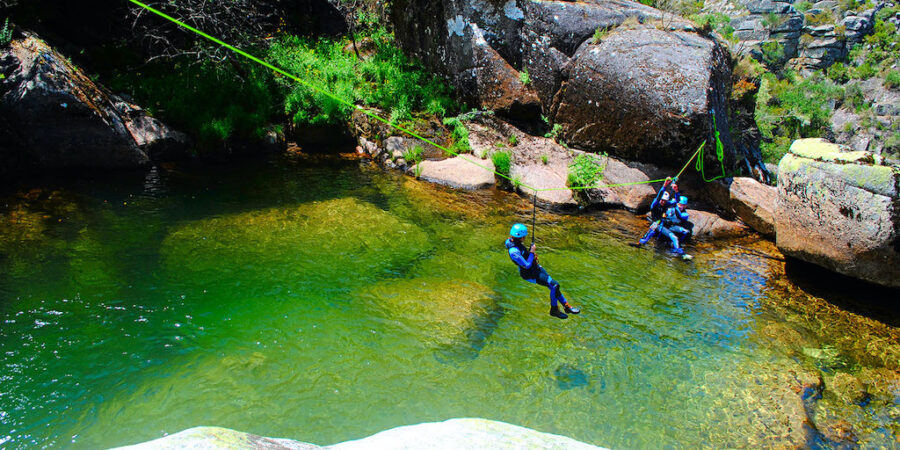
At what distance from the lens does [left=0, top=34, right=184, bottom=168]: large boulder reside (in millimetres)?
11297

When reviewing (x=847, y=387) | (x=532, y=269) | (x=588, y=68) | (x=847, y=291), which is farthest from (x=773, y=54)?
(x=532, y=269)

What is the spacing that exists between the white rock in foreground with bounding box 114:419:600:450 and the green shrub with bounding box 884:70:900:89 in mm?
74212

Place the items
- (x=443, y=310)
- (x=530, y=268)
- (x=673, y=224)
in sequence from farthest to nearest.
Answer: (x=673, y=224), (x=443, y=310), (x=530, y=268)

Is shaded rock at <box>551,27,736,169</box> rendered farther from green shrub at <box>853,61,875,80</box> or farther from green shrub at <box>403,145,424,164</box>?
green shrub at <box>853,61,875,80</box>

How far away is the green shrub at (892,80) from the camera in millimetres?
54112

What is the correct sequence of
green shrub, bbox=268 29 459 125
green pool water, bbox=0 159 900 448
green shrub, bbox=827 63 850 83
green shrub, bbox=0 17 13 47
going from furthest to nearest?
green shrub, bbox=827 63 850 83
green shrub, bbox=268 29 459 125
green shrub, bbox=0 17 13 47
green pool water, bbox=0 159 900 448

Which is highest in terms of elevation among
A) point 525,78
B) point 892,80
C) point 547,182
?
point 892,80

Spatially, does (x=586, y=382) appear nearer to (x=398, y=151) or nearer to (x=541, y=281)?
(x=541, y=281)

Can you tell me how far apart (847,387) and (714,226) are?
6.81 metres

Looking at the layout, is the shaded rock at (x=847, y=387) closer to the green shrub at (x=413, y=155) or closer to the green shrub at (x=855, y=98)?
the green shrub at (x=413, y=155)

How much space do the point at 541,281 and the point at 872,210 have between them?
7040mm

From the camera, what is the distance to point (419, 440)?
4203 mm

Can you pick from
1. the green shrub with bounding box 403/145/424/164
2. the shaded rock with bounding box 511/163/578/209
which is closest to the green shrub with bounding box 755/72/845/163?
the shaded rock with bounding box 511/163/578/209

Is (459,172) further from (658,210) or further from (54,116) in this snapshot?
(54,116)
